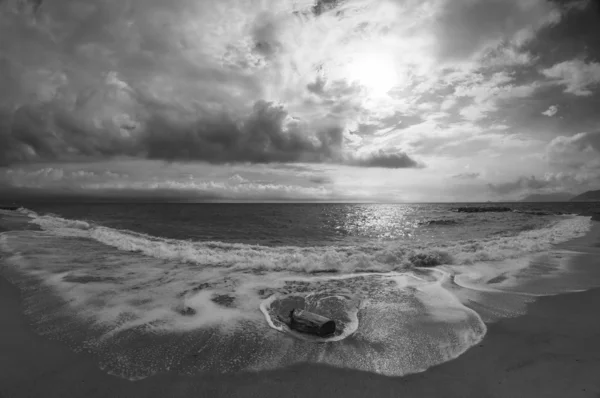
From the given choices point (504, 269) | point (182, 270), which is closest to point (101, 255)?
point (182, 270)

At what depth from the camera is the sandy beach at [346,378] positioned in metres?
4.98

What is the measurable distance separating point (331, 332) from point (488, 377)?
137 inches

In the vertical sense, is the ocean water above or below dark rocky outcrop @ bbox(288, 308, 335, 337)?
below

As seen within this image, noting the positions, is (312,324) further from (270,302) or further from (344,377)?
(270,302)

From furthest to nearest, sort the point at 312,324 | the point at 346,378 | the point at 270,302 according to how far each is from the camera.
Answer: the point at 270,302
the point at 312,324
the point at 346,378

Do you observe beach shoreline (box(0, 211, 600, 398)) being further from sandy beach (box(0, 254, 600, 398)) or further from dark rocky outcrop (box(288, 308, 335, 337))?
dark rocky outcrop (box(288, 308, 335, 337))

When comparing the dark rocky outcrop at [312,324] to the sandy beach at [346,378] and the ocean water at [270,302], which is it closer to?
the ocean water at [270,302]

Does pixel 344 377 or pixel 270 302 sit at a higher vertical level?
pixel 344 377

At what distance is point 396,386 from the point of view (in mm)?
5191

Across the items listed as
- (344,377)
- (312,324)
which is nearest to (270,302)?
(312,324)

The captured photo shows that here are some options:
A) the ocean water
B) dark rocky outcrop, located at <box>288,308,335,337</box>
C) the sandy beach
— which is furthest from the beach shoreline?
dark rocky outcrop, located at <box>288,308,335,337</box>

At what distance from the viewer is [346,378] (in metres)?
5.45

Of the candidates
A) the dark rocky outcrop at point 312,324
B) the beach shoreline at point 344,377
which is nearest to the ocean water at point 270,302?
the dark rocky outcrop at point 312,324

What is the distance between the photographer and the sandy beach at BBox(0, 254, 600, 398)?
4.98 m
